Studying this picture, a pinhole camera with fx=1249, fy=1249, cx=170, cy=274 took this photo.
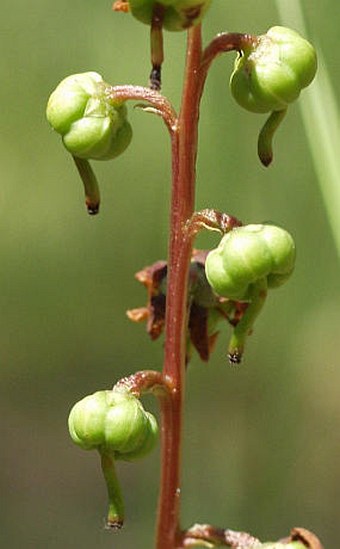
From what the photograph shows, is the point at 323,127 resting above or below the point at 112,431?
above

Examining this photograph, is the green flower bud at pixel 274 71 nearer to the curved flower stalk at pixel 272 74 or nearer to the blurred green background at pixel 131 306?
the curved flower stalk at pixel 272 74

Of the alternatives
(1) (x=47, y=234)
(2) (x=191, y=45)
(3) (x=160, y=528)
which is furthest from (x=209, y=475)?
(2) (x=191, y=45)

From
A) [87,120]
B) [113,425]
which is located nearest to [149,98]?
[87,120]

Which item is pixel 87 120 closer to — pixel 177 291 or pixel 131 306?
pixel 177 291

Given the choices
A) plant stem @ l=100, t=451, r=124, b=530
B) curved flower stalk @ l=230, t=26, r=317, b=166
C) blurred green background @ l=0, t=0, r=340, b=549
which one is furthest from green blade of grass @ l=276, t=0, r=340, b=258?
blurred green background @ l=0, t=0, r=340, b=549

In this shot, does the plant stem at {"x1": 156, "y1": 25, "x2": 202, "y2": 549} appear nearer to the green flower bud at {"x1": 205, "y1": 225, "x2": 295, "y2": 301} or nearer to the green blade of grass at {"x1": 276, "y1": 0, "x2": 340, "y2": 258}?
the green flower bud at {"x1": 205, "y1": 225, "x2": 295, "y2": 301}

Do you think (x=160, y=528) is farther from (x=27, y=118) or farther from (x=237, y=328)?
(x=27, y=118)
